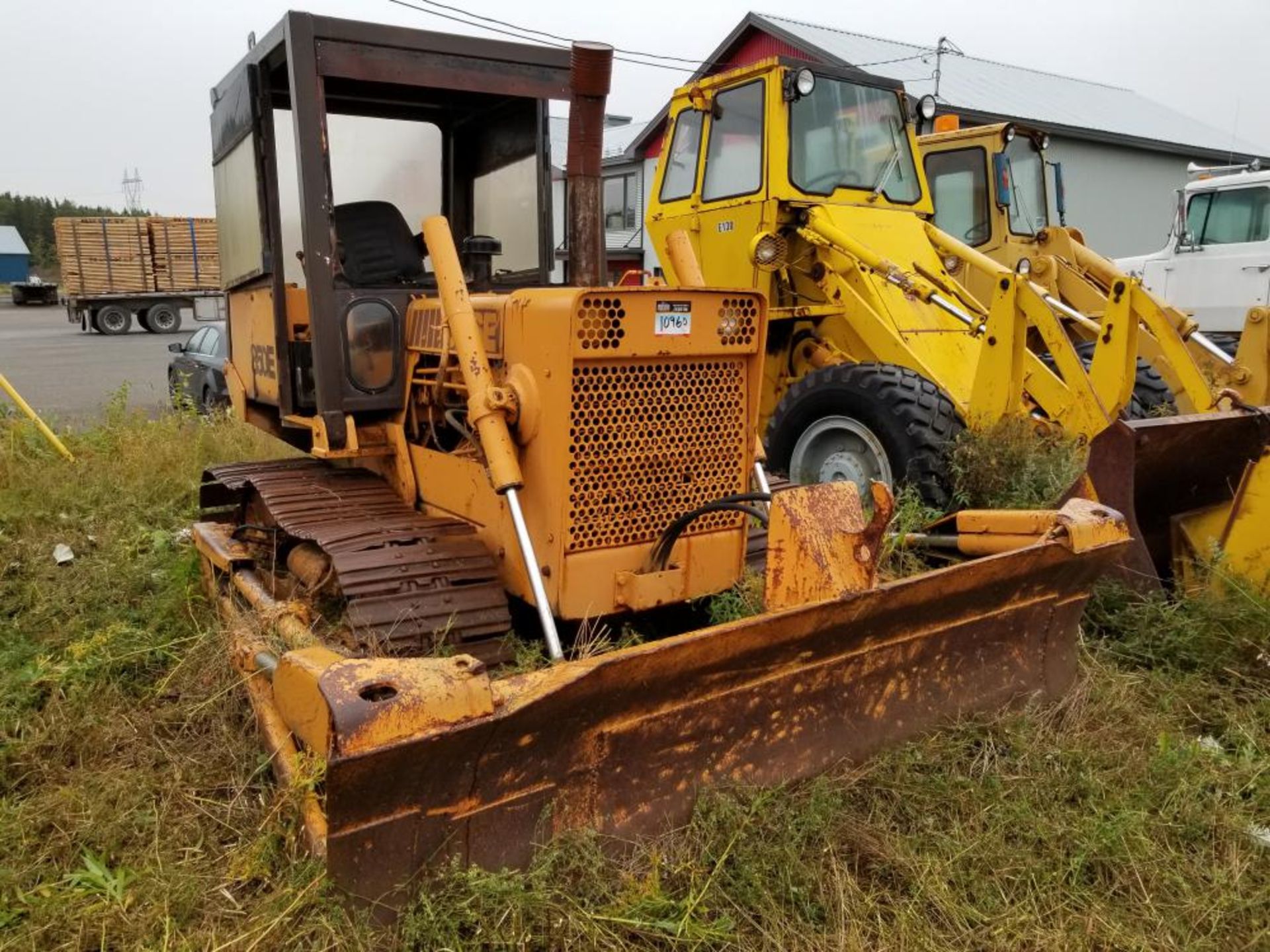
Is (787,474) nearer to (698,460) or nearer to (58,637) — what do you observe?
(698,460)

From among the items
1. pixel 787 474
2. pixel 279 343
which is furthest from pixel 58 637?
pixel 787 474

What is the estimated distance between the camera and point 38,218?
80.2 metres

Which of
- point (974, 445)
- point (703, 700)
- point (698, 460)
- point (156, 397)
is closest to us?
point (703, 700)

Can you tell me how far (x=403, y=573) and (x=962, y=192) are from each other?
24.6 ft

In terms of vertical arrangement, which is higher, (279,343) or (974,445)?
(279,343)

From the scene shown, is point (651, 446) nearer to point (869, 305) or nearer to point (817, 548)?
point (817, 548)

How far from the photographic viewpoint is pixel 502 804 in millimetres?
2422

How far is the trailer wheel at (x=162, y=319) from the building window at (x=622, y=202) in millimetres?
12214

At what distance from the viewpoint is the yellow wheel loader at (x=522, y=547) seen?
92.1 inches

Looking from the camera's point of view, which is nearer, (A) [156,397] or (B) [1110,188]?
(A) [156,397]

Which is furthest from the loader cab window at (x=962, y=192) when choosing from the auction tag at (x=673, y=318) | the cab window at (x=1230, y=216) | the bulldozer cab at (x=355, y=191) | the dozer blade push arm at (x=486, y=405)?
the dozer blade push arm at (x=486, y=405)

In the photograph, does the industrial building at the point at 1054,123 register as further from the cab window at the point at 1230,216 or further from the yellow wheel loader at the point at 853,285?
the yellow wheel loader at the point at 853,285

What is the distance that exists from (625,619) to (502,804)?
1.07 meters

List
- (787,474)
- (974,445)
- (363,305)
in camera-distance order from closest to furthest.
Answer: (363,305) < (974,445) < (787,474)
